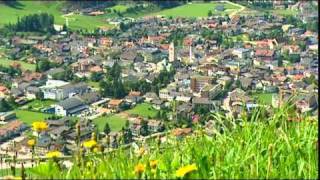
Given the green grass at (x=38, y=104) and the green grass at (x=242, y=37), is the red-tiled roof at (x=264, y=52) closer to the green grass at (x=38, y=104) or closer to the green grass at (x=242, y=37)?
the green grass at (x=242, y=37)

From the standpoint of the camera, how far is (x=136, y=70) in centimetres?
2005

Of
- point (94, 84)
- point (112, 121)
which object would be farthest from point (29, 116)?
point (94, 84)

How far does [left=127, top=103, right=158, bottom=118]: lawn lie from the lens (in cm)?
1480

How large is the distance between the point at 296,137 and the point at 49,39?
2326 centimetres

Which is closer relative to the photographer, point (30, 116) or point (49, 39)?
point (30, 116)

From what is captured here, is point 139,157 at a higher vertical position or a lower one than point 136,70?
higher

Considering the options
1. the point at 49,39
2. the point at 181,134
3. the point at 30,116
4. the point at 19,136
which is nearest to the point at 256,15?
the point at 49,39

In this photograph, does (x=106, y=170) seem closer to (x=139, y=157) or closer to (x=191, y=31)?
(x=139, y=157)

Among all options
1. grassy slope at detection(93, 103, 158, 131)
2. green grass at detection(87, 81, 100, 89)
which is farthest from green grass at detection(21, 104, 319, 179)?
green grass at detection(87, 81, 100, 89)

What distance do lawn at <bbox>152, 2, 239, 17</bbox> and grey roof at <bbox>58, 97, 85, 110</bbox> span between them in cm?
1390

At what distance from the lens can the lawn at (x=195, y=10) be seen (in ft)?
96.3

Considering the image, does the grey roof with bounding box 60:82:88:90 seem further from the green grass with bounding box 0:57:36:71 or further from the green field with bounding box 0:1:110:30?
the green field with bounding box 0:1:110:30

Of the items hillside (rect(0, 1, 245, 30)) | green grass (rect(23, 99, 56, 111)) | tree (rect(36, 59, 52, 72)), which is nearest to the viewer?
green grass (rect(23, 99, 56, 111))

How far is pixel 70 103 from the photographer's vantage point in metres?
15.5
